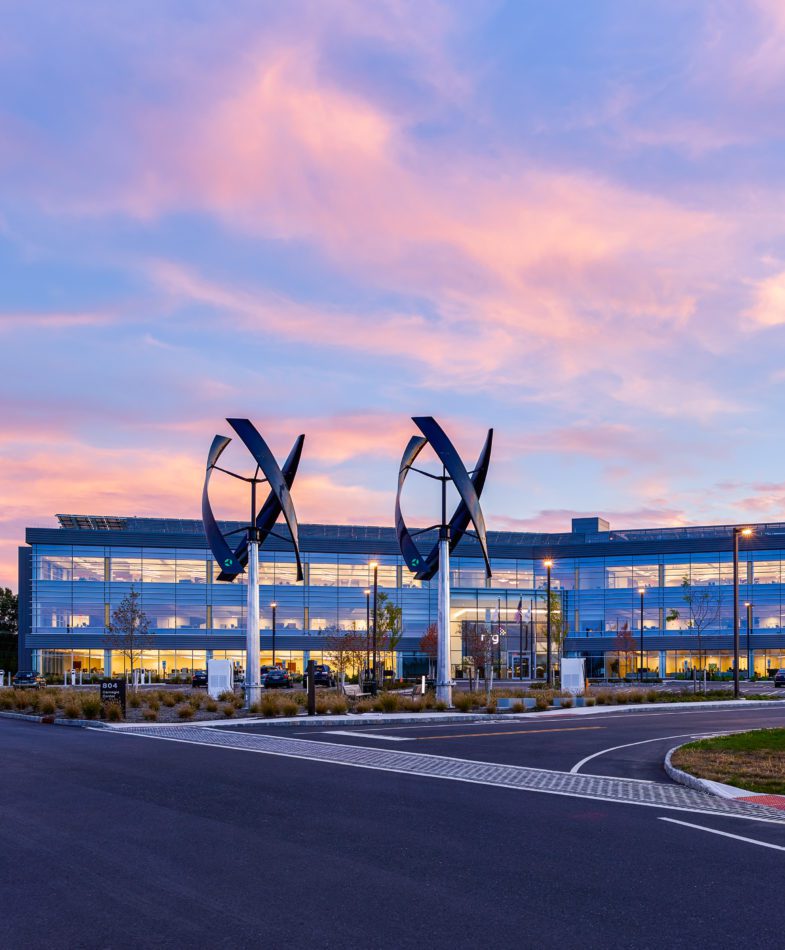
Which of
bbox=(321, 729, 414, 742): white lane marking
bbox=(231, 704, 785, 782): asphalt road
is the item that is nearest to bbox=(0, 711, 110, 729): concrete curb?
bbox=(231, 704, 785, 782): asphalt road

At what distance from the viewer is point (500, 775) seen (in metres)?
17.5

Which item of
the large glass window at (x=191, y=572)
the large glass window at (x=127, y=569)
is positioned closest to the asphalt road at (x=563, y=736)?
the large glass window at (x=191, y=572)

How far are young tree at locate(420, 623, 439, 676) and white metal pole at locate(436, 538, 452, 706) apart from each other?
5116 cm

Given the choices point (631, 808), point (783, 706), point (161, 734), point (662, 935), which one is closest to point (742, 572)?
point (783, 706)

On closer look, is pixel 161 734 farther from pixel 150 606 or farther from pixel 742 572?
pixel 742 572

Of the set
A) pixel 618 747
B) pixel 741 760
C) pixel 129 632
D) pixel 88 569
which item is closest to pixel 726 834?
pixel 741 760

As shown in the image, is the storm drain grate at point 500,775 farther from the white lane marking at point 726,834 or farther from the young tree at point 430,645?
the young tree at point 430,645

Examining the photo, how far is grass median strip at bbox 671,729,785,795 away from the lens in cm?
1593

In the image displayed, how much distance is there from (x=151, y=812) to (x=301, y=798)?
227 cm

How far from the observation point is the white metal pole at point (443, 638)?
125 feet

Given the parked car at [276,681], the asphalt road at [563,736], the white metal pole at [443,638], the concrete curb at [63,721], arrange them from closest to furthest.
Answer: the asphalt road at [563,736]
the concrete curb at [63,721]
the white metal pole at [443,638]
the parked car at [276,681]

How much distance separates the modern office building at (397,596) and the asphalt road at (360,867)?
74.5 metres

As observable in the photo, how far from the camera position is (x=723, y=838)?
36.8 feet

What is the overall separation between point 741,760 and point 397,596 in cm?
8305
